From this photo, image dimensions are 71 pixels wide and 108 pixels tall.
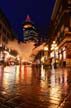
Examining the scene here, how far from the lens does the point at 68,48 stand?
4434 cm

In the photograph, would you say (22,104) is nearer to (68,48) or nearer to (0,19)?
(68,48)

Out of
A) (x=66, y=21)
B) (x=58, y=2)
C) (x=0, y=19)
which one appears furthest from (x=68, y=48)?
(x=0, y=19)

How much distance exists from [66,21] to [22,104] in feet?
143

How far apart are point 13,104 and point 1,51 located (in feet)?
251

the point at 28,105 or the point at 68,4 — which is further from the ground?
the point at 68,4

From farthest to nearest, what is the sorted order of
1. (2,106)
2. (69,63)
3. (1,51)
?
(1,51) < (69,63) < (2,106)

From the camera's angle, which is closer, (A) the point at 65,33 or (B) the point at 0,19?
(A) the point at 65,33

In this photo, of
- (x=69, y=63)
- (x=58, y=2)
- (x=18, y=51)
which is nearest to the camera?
(x=69, y=63)

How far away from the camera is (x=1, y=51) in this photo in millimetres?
79688

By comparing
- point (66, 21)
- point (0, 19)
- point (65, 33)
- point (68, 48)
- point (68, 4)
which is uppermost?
point (0, 19)

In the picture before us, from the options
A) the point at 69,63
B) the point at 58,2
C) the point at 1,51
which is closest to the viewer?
the point at 69,63

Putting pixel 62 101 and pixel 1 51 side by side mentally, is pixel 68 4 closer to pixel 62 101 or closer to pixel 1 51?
pixel 1 51

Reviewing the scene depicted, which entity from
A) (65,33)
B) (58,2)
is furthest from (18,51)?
(65,33)

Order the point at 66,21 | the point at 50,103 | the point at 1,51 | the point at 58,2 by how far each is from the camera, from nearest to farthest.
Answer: the point at 50,103 → the point at 66,21 → the point at 58,2 → the point at 1,51
